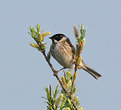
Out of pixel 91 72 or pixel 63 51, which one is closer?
pixel 63 51

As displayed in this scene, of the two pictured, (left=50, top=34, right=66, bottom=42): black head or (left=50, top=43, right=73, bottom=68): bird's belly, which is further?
(left=50, top=34, right=66, bottom=42): black head

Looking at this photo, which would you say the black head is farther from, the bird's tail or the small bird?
the bird's tail

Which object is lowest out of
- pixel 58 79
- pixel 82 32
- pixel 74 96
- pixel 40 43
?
pixel 74 96

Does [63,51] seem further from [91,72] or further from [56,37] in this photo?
[91,72]

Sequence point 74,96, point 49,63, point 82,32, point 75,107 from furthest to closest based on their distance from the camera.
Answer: point 49,63
point 74,96
point 82,32
point 75,107

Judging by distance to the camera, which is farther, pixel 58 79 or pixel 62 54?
pixel 62 54

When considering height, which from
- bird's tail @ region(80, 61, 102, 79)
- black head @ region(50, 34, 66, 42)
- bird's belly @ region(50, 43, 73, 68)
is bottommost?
bird's tail @ region(80, 61, 102, 79)

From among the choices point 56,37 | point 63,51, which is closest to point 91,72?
point 63,51

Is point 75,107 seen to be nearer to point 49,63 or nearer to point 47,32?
point 49,63

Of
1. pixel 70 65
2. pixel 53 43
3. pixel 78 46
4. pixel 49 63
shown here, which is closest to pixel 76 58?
pixel 78 46

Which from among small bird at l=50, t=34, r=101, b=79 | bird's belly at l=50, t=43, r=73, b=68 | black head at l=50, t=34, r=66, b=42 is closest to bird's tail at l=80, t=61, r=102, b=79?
small bird at l=50, t=34, r=101, b=79

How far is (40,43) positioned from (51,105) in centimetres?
67

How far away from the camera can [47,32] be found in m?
2.53

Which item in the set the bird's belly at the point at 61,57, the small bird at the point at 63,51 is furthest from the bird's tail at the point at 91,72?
the bird's belly at the point at 61,57
